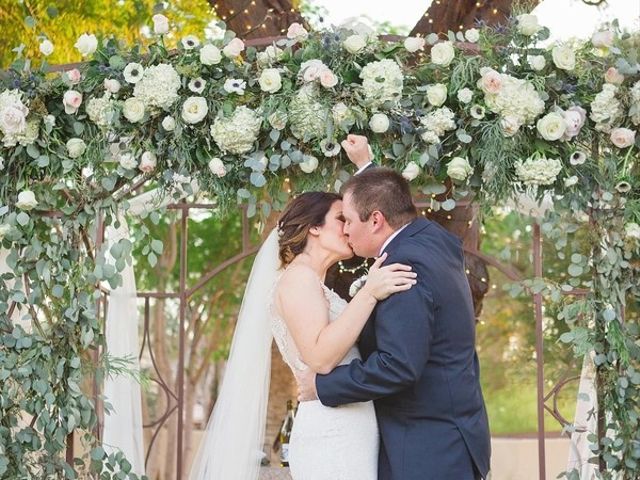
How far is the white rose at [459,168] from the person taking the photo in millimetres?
3994

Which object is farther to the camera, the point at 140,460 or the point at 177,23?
the point at 177,23

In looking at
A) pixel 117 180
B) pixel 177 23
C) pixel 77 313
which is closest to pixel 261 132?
pixel 117 180

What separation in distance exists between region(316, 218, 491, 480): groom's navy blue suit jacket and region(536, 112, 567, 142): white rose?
0.68 meters

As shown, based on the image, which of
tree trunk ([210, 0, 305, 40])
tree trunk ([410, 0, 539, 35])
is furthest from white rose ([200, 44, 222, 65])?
tree trunk ([410, 0, 539, 35])

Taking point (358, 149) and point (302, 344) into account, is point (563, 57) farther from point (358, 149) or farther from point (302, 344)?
point (302, 344)

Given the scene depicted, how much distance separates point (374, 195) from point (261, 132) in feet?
2.54

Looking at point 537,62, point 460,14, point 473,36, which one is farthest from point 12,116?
point 460,14

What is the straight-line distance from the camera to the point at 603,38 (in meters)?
3.95

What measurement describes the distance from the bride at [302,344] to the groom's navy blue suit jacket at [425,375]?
8 centimetres

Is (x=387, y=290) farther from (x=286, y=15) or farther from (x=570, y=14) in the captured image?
(x=570, y=14)

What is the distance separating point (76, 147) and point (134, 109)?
1.01 feet

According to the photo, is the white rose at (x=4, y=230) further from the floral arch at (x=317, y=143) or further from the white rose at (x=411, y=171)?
the white rose at (x=411, y=171)

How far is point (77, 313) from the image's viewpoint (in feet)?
14.1

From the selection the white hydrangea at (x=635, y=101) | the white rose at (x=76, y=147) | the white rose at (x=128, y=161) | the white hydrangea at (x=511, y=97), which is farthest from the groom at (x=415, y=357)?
the white rose at (x=76, y=147)
